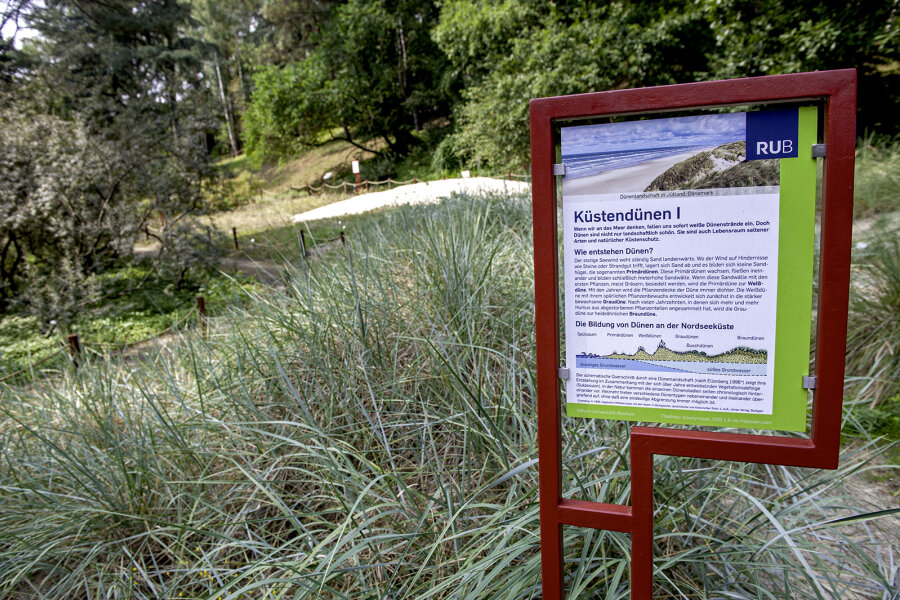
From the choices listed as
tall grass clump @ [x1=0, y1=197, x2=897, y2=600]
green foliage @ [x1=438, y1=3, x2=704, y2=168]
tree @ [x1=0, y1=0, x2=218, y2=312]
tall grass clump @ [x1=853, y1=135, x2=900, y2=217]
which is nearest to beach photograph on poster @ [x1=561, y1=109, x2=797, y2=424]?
tall grass clump @ [x1=0, y1=197, x2=897, y2=600]

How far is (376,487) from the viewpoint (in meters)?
2.22

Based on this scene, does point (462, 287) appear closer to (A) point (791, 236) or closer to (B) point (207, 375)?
(B) point (207, 375)

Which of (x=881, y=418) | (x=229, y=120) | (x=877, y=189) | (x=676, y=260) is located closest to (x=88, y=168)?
(x=676, y=260)

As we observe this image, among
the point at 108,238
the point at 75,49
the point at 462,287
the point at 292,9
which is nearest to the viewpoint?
the point at 462,287

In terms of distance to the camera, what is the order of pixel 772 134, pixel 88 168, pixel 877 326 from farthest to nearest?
pixel 88 168
pixel 877 326
pixel 772 134

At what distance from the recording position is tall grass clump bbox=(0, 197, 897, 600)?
189 centimetres

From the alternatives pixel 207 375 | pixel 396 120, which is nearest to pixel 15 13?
pixel 207 375

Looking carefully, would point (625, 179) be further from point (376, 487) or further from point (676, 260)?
point (376, 487)

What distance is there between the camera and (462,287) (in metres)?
3.34

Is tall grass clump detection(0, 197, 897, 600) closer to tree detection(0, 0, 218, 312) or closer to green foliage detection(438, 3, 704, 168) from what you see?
tree detection(0, 0, 218, 312)

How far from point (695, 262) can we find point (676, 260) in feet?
0.15

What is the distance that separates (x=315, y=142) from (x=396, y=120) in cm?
447

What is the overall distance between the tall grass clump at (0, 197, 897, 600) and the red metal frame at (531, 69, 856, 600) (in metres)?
0.24

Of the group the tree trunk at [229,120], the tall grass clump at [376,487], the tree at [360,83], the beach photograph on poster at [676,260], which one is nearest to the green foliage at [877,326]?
the tall grass clump at [376,487]
